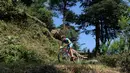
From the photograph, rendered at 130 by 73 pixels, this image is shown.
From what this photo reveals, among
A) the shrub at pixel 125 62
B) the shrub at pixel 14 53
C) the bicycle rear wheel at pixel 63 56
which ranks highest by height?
the shrub at pixel 14 53

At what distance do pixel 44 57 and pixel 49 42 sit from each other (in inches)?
120

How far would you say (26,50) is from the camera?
14.1m

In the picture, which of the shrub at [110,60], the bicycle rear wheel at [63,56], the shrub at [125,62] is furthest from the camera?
the bicycle rear wheel at [63,56]

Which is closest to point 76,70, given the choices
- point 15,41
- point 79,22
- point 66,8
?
point 15,41

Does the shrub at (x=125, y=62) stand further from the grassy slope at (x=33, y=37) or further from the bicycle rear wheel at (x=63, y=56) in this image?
the grassy slope at (x=33, y=37)

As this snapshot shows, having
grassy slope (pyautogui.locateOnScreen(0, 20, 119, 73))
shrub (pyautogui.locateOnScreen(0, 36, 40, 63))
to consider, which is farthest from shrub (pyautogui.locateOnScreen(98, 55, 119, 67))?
shrub (pyautogui.locateOnScreen(0, 36, 40, 63))

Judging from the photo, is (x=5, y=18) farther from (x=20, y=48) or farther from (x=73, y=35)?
(x=73, y=35)

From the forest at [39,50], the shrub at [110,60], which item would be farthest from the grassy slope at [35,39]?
the shrub at [110,60]

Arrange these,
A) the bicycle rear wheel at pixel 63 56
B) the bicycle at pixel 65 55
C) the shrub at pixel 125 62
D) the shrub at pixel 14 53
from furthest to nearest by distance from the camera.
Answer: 1. the bicycle rear wheel at pixel 63 56
2. the bicycle at pixel 65 55
3. the shrub at pixel 125 62
4. the shrub at pixel 14 53

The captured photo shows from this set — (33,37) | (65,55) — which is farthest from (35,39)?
(65,55)

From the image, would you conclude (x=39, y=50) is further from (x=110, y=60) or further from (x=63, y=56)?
(x=110, y=60)

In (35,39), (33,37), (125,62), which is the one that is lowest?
(125,62)

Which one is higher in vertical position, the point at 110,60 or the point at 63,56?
the point at 63,56

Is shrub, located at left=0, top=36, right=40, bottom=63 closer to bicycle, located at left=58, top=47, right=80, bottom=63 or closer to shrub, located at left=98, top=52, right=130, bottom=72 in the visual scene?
bicycle, located at left=58, top=47, right=80, bottom=63
